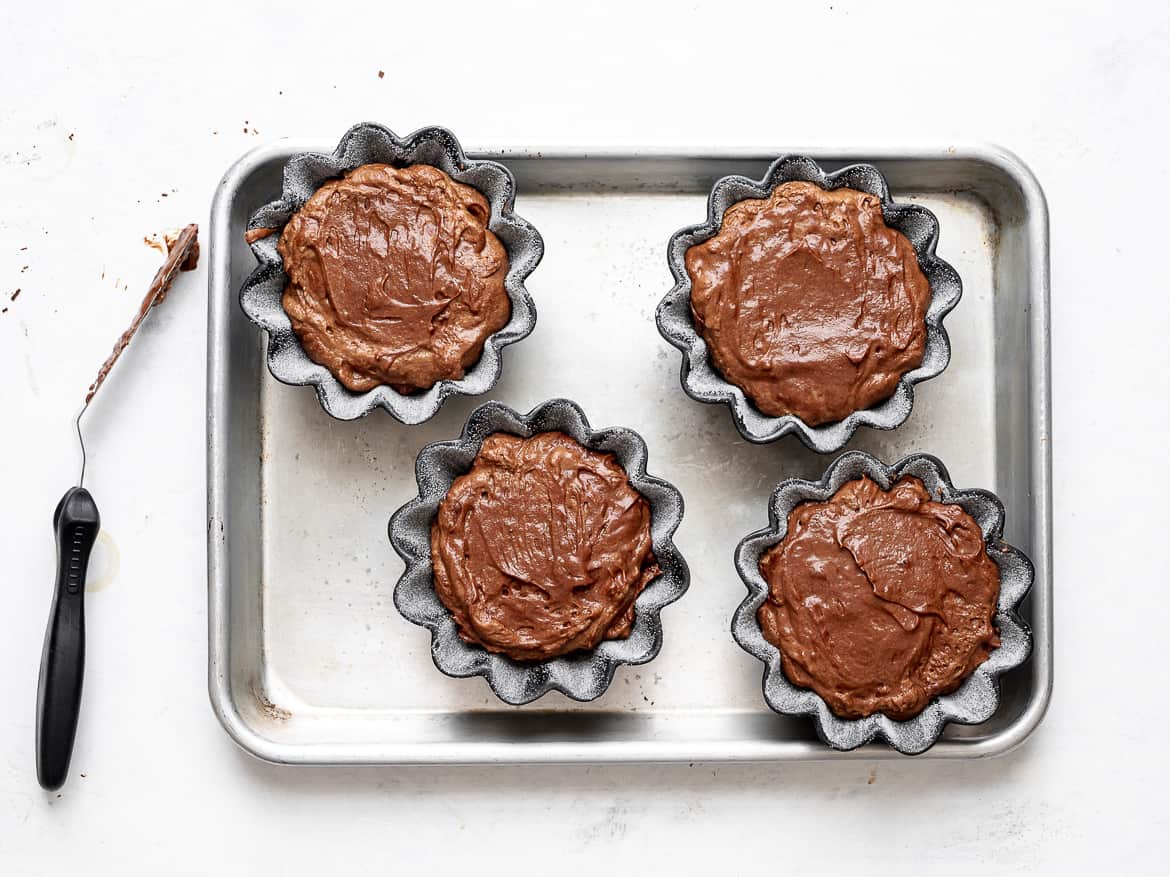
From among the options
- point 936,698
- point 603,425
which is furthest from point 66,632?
point 936,698

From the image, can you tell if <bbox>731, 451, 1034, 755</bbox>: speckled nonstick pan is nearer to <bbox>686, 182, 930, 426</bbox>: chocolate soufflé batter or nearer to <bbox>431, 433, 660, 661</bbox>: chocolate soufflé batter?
<bbox>686, 182, 930, 426</bbox>: chocolate soufflé batter

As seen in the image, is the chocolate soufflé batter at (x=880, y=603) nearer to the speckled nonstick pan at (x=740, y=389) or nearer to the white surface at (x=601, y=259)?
the speckled nonstick pan at (x=740, y=389)

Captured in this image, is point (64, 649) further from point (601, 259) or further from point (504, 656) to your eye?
point (601, 259)

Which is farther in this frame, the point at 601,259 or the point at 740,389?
the point at 601,259

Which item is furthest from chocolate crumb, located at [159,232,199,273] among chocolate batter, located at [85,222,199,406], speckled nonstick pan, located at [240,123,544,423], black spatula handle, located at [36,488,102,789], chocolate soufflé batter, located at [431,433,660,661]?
chocolate soufflé batter, located at [431,433,660,661]

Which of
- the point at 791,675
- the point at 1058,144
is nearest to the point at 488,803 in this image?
the point at 791,675

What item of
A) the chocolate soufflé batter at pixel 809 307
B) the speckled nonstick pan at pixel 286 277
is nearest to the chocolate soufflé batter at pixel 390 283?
the speckled nonstick pan at pixel 286 277
